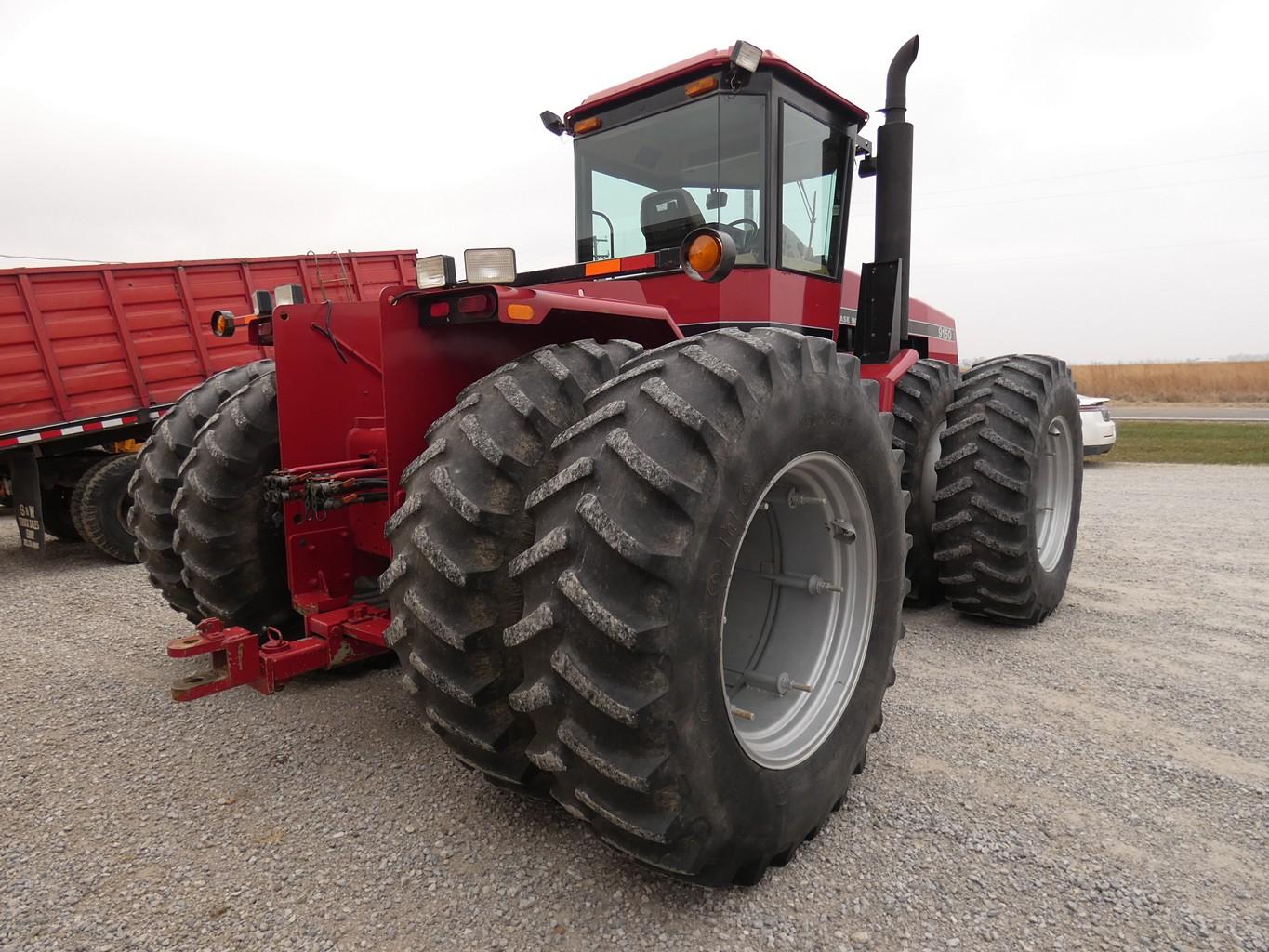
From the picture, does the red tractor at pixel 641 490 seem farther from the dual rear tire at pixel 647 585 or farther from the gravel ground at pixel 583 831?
the gravel ground at pixel 583 831

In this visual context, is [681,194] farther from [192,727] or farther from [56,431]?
[56,431]

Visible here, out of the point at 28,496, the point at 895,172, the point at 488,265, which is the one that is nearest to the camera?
the point at 488,265

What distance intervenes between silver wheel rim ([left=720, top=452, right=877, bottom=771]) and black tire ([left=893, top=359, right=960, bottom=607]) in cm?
203

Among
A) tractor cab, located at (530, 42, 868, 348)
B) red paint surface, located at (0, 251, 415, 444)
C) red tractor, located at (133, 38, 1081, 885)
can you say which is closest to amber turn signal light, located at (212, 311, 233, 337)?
red tractor, located at (133, 38, 1081, 885)

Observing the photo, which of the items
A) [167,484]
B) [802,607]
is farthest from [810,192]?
[167,484]

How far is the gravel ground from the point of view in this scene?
2.06 meters

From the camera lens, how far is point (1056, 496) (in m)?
5.20

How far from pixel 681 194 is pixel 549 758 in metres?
2.62

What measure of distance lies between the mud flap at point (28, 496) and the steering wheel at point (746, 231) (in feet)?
21.5

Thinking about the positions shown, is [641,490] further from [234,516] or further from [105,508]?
[105,508]

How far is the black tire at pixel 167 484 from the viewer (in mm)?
3516

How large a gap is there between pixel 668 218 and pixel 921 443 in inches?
79.6

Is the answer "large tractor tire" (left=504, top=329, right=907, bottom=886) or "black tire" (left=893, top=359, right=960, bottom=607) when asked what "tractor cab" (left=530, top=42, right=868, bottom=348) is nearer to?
"black tire" (left=893, top=359, right=960, bottom=607)

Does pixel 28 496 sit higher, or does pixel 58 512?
pixel 28 496
